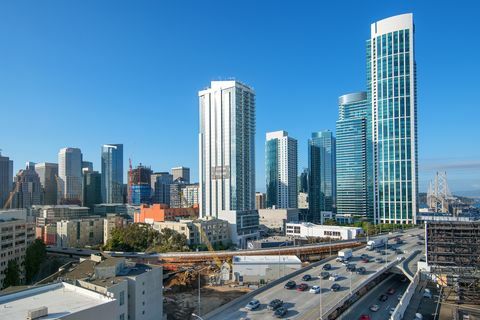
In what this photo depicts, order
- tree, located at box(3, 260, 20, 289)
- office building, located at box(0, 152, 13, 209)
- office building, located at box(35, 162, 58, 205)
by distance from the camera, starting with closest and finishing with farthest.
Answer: tree, located at box(3, 260, 20, 289), office building, located at box(0, 152, 13, 209), office building, located at box(35, 162, 58, 205)

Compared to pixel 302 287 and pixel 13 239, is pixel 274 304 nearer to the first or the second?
pixel 302 287

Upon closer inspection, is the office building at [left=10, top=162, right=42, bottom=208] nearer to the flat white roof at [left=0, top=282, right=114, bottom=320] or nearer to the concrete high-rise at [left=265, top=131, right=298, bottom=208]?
the concrete high-rise at [left=265, top=131, right=298, bottom=208]

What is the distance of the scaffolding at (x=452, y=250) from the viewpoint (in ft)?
104

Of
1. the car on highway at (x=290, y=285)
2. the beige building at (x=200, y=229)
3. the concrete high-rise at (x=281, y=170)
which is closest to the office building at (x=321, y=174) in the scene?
the concrete high-rise at (x=281, y=170)

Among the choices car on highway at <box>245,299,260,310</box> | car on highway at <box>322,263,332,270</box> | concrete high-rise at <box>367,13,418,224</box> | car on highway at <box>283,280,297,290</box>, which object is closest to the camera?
car on highway at <box>245,299,260,310</box>

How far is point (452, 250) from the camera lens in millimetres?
33469

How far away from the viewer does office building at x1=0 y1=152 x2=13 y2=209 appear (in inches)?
5507

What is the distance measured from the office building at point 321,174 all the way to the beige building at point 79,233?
7756 cm

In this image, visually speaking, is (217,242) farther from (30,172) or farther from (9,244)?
(30,172)

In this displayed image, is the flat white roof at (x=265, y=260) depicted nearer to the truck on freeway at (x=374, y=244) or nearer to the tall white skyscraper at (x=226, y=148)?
the truck on freeway at (x=374, y=244)

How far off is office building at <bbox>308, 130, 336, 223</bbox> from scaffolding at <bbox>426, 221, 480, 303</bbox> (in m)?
94.0

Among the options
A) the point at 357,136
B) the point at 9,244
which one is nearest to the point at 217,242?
the point at 9,244

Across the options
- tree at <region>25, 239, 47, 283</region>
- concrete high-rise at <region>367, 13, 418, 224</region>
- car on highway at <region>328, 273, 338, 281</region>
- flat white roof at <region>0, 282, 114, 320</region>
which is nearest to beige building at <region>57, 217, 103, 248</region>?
tree at <region>25, 239, 47, 283</region>

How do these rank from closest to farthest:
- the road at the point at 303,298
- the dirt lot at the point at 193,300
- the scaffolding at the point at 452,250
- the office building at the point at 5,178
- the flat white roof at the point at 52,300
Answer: the flat white roof at the point at 52,300 → the road at the point at 303,298 → the dirt lot at the point at 193,300 → the scaffolding at the point at 452,250 → the office building at the point at 5,178
